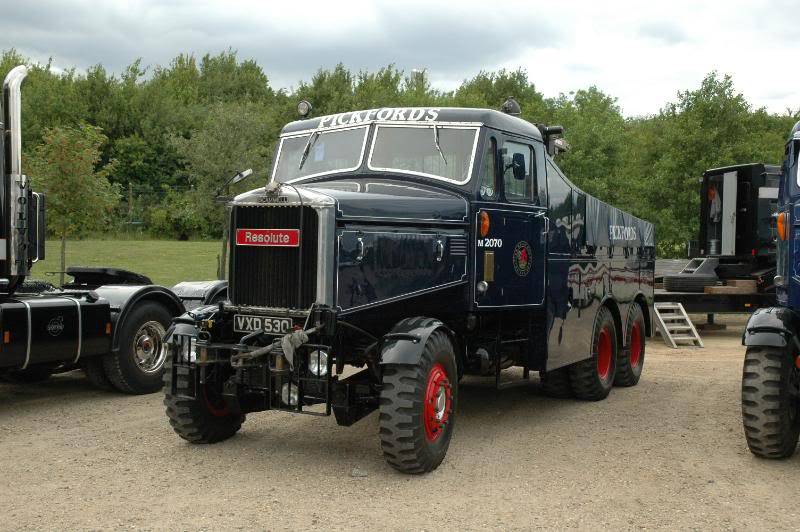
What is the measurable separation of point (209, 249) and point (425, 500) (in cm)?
2490

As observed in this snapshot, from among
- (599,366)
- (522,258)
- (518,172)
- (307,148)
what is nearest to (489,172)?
(518,172)

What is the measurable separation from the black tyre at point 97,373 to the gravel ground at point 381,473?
0.18 m

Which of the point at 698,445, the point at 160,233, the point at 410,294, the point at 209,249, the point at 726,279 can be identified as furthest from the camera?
the point at 160,233

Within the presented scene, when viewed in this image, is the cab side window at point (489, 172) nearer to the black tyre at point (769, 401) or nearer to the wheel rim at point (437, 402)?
the wheel rim at point (437, 402)

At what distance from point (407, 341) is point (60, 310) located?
3788 millimetres

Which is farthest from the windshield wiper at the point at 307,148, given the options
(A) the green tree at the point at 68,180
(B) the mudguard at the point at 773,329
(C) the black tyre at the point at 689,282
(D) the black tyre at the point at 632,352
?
(C) the black tyre at the point at 689,282

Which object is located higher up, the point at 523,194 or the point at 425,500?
the point at 523,194

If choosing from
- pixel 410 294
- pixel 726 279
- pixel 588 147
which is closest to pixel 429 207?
pixel 410 294

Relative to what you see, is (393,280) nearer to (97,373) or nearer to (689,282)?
(97,373)

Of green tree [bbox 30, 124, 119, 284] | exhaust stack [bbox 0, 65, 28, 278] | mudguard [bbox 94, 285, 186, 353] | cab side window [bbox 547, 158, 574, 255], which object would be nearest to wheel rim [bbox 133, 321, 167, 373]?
mudguard [bbox 94, 285, 186, 353]

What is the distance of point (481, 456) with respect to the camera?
6695mm

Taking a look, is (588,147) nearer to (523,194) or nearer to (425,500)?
(523,194)

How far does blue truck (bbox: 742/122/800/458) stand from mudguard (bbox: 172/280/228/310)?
19.0 feet

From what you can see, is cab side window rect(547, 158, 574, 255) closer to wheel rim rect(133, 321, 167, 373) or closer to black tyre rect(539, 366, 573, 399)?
black tyre rect(539, 366, 573, 399)
